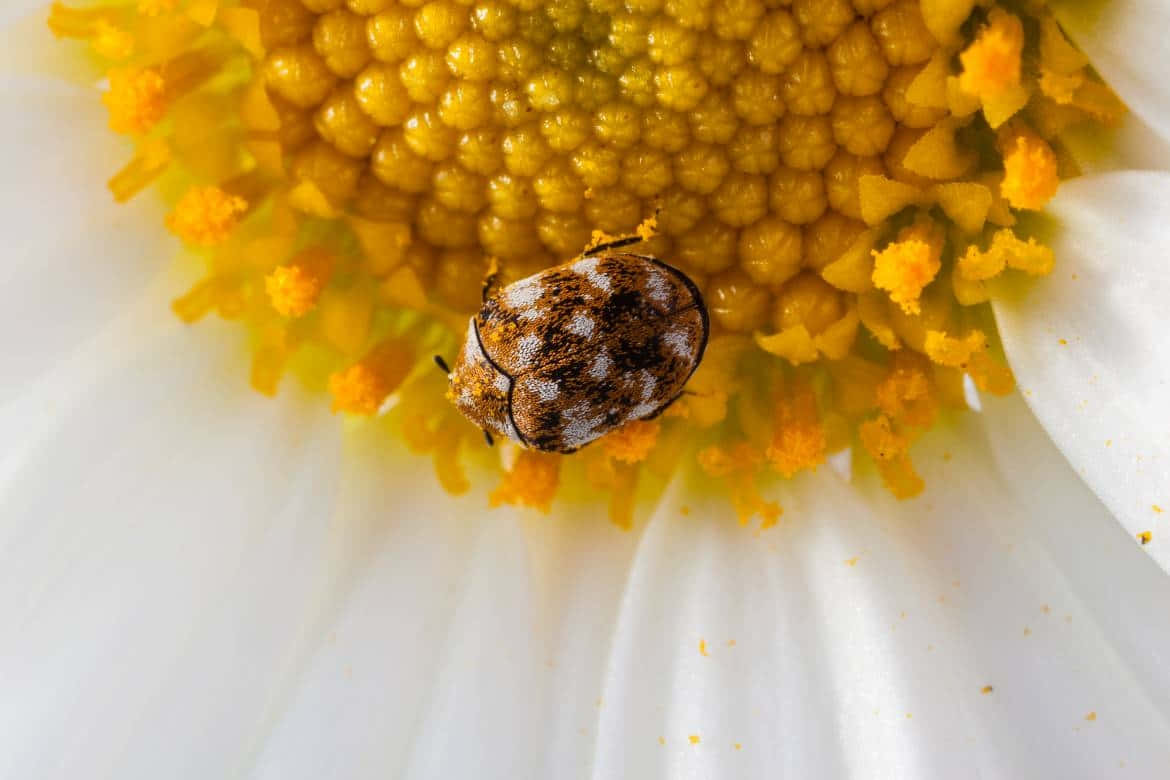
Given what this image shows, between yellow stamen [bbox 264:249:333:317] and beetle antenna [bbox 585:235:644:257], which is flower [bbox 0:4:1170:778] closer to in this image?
yellow stamen [bbox 264:249:333:317]

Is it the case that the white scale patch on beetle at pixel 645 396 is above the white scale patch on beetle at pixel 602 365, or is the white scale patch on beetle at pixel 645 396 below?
below

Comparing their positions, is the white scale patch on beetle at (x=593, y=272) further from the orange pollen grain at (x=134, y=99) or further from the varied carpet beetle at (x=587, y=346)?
the orange pollen grain at (x=134, y=99)

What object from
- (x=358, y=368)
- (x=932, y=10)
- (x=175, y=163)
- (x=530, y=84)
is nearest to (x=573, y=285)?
(x=530, y=84)

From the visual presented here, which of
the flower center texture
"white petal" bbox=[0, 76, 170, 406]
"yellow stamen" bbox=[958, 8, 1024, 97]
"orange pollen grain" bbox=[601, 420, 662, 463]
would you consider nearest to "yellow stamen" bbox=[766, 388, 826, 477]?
the flower center texture

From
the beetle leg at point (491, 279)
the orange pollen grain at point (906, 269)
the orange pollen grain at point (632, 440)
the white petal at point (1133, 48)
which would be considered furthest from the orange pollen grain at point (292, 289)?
the white petal at point (1133, 48)

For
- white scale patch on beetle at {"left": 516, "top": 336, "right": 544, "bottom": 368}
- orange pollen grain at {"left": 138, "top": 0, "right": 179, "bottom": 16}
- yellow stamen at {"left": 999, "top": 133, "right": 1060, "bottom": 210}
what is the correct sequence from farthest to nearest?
orange pollen grain at {"left": 138, "top": 0, "right": 179, "bottom": 16}, white scale patch on beetle at {"left": 516, "top": 336, "right": 544, "bottom": 368}, yellow stamen at {"left": 999, "top": 133, "right": 1060, "bottom": 210}

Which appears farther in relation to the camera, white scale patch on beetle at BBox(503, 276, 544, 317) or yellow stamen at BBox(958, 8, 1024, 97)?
white scale patch on beetle at BBox(503, 276, 544, 317)
